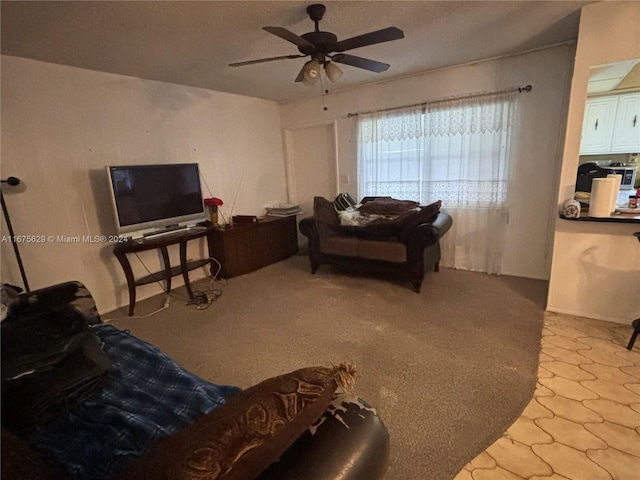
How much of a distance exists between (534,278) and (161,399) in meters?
3.67

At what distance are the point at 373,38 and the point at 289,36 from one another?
0.52 m

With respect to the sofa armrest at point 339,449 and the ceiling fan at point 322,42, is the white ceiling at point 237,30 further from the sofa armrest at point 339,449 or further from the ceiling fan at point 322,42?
the sofa armrest at point 339,449

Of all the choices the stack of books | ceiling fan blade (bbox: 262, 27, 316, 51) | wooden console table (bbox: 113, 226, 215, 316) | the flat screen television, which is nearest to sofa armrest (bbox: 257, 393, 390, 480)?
ceiling fan blade (bbox: 262, 27, 316, 51)

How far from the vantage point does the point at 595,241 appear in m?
2.44

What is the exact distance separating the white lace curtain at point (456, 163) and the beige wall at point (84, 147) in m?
2.13

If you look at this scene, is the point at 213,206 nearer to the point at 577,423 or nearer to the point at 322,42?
the point at 322,42

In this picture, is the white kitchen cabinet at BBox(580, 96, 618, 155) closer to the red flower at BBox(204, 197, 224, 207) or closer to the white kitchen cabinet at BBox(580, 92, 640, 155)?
the white kitchen cabinet at BBox(580, 92, 640, 155)

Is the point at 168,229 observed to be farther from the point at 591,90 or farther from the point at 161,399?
the point at 591,90

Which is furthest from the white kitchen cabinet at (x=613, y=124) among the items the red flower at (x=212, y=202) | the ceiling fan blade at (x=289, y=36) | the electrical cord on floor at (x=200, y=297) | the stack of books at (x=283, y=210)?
the electrical cord on floor at (x=200, y=297)

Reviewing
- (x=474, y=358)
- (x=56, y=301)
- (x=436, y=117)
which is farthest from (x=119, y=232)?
(x=436, y=117)

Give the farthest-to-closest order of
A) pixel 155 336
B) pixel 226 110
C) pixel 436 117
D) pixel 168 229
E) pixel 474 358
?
pixel 226 110
pixel 436 117
pixel 168 229
pixel 155 336
pixel 474 358

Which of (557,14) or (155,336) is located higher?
(557,14)

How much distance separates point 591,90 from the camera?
3.02m

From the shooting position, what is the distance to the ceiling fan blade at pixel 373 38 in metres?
1.87
